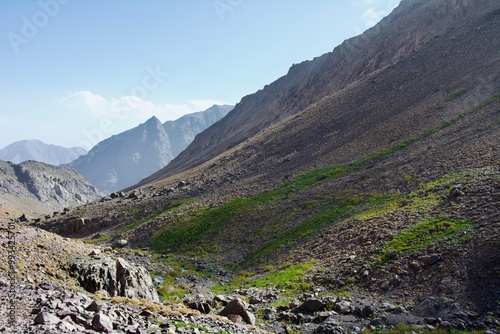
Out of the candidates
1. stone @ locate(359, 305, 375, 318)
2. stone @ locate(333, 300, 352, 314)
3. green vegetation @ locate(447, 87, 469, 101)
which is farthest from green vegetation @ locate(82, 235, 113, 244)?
green vegetation @ locate(447, 87, 469, 101)

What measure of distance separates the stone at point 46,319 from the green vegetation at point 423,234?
46.1ft

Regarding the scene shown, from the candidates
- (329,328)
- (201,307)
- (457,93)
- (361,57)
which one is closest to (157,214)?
(201,307)

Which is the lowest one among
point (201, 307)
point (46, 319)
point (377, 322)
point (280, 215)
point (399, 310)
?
point (399, 310)

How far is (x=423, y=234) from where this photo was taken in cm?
1797

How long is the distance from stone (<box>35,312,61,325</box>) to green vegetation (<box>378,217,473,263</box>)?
46.1ft

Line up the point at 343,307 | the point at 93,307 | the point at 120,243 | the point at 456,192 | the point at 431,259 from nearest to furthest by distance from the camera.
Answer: the point at 93,307 < the point at 343,307 < the point at 431,259 < the point at 456,192 < the point at 120,243

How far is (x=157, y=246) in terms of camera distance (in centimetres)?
3195

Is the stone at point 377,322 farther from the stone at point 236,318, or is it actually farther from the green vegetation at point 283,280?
the stone at point 236,318

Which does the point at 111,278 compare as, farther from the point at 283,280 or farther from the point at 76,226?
the point at 76,226

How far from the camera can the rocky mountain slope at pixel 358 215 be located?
14469 millimetres

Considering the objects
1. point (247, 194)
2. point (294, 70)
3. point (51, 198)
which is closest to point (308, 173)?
point (247, 194)

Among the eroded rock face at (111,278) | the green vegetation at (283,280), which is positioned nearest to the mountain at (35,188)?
the green vegetation at (283,280)

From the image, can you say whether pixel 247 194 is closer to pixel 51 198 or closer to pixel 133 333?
pixel 133 333

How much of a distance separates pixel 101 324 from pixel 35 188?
7178 inches
